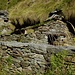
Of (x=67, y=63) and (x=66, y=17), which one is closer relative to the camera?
(x=67, y=63)

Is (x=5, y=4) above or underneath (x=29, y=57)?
above

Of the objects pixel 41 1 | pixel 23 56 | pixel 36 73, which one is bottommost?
pixel 36 73

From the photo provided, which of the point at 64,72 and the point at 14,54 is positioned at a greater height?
the point at 14,54

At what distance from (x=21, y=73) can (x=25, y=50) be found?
1030 millimetres

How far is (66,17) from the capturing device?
19062mm

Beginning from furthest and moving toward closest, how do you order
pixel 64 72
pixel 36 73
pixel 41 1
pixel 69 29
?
pixel 41 1, pixel 69 29, pixel 36 73, pixel 64 72

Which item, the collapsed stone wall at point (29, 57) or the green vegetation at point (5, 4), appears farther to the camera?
the green vegetation at point (5, 4)

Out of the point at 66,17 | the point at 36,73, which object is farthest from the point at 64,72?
the point at 66,17

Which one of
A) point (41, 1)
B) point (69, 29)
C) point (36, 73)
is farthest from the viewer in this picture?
point (41, 1)

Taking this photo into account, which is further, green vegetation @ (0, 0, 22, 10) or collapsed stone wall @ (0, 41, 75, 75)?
green vegetation @ (0, 0, 22, 10)

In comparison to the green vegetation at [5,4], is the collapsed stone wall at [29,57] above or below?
Answer: below

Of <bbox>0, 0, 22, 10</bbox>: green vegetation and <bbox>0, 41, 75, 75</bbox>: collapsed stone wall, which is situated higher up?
<bbox>0, 0, 22, 10</bbox>: green vegetation

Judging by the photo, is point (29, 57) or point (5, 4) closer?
point (29, 57)

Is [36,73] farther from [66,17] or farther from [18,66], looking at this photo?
[66,17]
